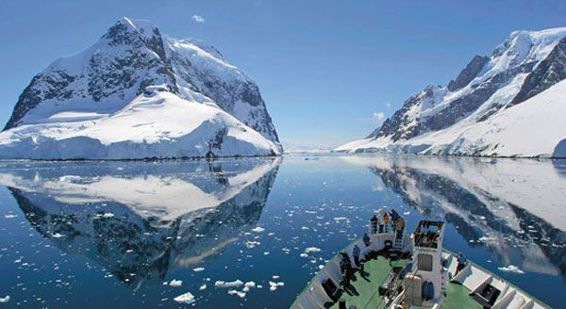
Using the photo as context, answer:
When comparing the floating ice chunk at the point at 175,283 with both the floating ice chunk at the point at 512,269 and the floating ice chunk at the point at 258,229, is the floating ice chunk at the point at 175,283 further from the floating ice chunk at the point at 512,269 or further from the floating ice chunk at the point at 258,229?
the floating ice chunk at the point at 512,269

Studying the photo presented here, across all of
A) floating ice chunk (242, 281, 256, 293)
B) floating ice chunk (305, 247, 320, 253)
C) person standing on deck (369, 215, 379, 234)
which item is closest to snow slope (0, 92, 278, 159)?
floating ice chunk (305, 247, 320, 253)

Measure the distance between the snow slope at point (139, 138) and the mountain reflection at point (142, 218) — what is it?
84.4m

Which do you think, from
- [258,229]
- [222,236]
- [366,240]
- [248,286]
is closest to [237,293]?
[248,286]

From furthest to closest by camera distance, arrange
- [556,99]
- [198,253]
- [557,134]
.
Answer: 1. [556,99]
2. [557,134]
3. [198,253]

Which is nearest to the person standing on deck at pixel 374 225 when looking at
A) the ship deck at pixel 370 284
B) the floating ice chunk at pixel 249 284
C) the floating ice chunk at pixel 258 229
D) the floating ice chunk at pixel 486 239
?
the ship deck at pixel 370 284

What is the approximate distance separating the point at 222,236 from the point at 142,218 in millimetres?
12312

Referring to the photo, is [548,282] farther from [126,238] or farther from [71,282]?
[126,238]

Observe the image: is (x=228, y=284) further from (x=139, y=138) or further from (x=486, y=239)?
(x=139, y=138)

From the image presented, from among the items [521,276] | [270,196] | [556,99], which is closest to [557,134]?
[556,99]

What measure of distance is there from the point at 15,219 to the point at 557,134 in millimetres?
167171

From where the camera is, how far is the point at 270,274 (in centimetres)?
2623

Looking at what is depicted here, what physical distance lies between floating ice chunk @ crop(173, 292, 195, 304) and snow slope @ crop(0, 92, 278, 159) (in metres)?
145

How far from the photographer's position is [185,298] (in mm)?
22172

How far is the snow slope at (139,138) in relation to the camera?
533 feet
